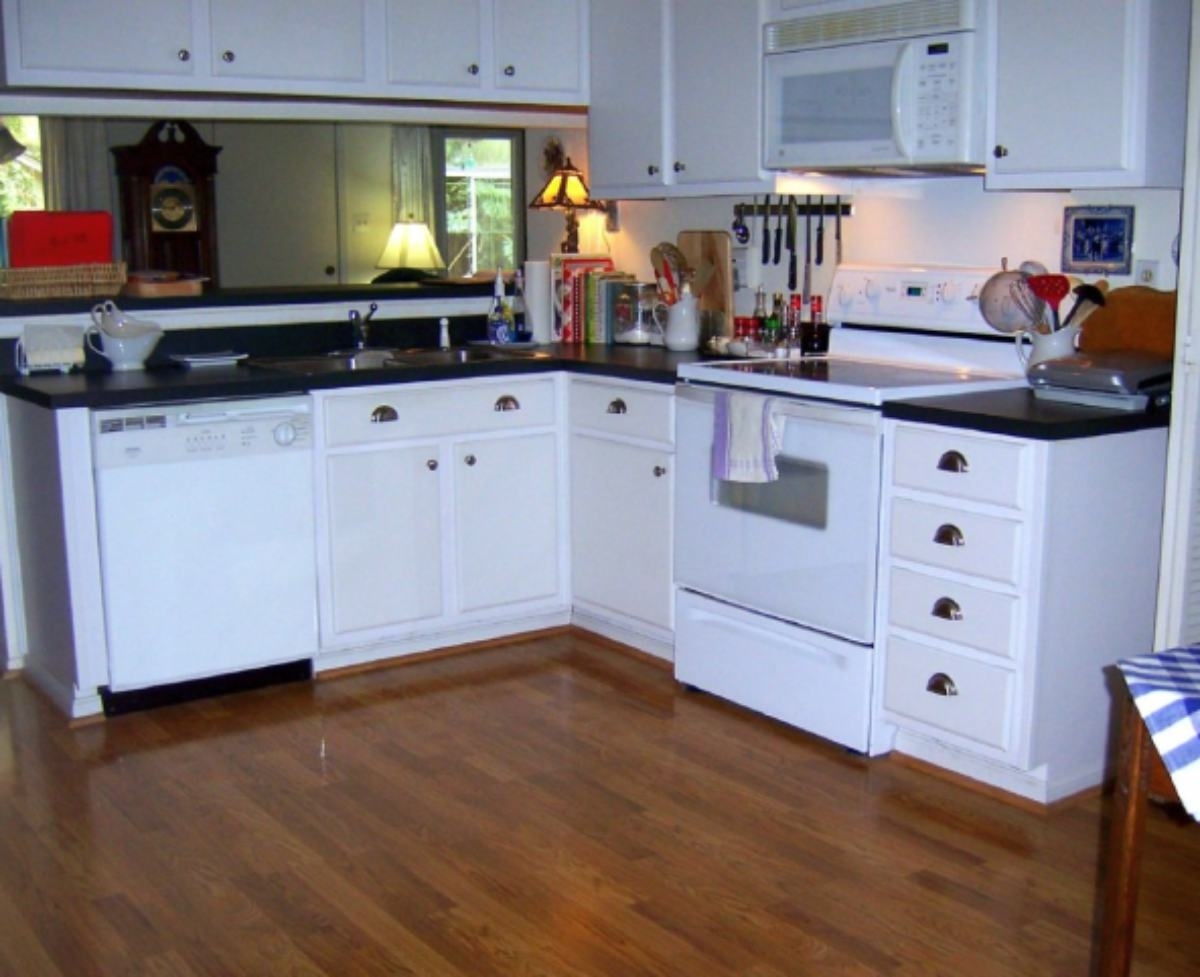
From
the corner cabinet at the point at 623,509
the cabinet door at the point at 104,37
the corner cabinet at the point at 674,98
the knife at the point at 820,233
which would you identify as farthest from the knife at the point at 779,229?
the cabinet door at the point at 104,37

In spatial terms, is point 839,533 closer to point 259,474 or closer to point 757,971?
point 757,971

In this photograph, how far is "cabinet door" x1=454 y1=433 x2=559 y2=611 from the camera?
424cm

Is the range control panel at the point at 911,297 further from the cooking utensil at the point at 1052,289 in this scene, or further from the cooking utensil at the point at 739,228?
the cooking utensil at the point at 739,228

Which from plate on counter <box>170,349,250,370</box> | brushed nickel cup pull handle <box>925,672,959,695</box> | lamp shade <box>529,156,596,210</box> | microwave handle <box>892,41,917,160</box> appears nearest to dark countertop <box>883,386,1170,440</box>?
brushed nickel cup pull handle <box>925,672,959,695</box>

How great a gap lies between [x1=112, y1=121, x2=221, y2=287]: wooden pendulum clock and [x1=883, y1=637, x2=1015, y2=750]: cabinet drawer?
492 cm

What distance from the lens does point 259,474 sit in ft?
12.6

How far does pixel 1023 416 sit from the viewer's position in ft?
9.89

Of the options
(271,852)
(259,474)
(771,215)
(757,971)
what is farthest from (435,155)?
(757,971)

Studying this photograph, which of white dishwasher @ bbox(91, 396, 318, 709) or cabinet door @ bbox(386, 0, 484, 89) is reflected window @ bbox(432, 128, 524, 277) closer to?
cabinet door @ bbox(386, 0, 484, 89)

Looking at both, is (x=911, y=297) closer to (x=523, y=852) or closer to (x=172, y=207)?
(x=523, y=852)

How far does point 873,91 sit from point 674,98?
33.9 inches

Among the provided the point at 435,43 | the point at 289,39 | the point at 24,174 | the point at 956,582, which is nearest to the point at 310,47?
the point at 289,39

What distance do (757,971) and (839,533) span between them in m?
1.23

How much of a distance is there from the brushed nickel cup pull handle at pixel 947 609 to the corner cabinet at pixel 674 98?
1.44 meters
